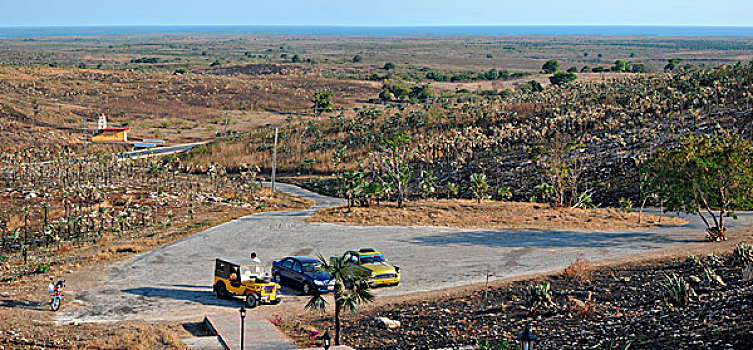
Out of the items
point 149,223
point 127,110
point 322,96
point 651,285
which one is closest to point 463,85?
point 322,96

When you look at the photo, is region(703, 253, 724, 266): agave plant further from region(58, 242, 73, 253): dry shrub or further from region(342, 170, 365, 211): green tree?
region(58, 242, 73, 253): dry shrub

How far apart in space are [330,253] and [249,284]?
28.1 feet

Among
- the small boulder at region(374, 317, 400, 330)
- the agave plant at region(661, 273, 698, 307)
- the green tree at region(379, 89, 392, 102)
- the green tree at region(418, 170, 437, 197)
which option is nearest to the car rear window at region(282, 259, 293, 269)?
the small boulder at region(374, 317, 400, 330)

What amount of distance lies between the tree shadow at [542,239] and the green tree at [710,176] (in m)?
2.00

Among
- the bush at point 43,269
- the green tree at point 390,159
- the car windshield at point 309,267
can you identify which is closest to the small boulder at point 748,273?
the car windshield at point 309,267

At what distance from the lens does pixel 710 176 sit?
35500 mm

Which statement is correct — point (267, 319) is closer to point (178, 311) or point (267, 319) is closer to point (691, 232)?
point (178, 311)

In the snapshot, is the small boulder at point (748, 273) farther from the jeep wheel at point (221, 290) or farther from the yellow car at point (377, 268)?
the jeep wheel at point (221, 290)

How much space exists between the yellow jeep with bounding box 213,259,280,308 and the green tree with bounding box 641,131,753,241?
63.9ft

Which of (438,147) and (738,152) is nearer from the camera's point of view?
(738,152)

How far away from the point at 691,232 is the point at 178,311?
83.3 ft

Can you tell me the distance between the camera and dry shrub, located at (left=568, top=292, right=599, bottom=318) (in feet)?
75.8

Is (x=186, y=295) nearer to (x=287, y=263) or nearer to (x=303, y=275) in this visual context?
(x=287, y=263)

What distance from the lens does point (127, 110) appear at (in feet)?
371
